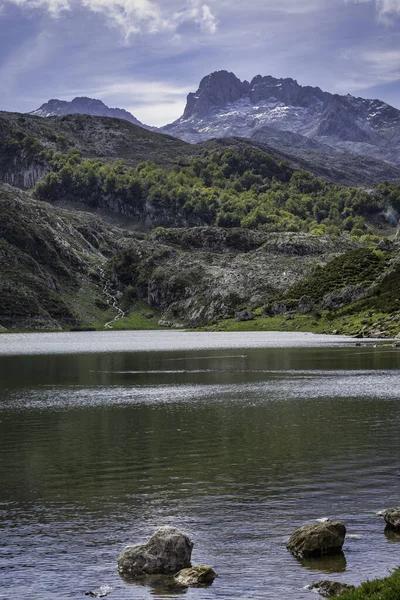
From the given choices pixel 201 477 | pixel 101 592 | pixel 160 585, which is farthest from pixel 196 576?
pixel 201 477

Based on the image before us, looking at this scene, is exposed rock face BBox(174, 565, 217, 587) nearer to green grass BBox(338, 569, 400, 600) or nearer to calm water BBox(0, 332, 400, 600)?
calm water BBox(0, 332, 400, 600)

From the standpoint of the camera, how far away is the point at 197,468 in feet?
153

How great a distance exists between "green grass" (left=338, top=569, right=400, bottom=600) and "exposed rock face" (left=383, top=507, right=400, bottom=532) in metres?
9.00

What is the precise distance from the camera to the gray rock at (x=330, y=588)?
24.8m

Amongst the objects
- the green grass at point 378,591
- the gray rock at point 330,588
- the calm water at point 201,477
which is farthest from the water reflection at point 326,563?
the green grass at point 378,591

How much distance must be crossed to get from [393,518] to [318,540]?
4.87 meters

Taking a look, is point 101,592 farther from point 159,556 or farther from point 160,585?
point 159,556

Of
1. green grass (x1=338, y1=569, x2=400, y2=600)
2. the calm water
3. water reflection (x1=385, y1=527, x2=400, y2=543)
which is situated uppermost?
green grass (x1=338, y1=569, x2=400, y2=600)

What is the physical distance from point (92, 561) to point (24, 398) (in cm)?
5825

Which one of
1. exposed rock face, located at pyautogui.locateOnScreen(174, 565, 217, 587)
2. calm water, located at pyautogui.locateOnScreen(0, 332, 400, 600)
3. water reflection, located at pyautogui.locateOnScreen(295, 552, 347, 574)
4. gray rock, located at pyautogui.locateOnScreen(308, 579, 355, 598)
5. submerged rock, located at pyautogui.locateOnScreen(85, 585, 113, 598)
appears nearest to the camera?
gray rock, located at pyautogui.locateOnScreen(308, 579, 355, 598)

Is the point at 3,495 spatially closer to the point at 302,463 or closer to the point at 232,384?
the point at 302,463

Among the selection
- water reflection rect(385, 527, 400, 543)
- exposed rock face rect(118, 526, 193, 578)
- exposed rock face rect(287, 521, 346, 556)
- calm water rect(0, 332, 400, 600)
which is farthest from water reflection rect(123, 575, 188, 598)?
water reflection rect(385, 527, 400, 543)

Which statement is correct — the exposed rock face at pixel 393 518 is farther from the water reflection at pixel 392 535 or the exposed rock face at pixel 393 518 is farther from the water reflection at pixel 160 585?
the water reflection at pixel 160 585

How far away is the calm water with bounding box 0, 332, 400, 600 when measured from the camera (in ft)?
92.2
